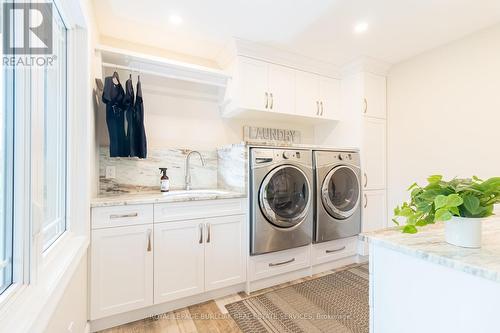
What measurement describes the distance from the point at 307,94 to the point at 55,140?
7.89 ft

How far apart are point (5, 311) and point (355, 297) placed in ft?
7.32

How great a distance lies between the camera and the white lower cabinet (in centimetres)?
176

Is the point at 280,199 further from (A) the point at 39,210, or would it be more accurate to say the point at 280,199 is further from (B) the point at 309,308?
(A) the point at 39,210

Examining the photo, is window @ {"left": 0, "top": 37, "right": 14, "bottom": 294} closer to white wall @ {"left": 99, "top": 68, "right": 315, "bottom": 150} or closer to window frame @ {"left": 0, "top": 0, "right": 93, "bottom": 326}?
window frame @ {"left": 0, "top": 0, "right": 93, "bottom": 326}

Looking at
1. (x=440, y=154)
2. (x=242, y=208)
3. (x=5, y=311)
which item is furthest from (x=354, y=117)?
(x=5, y=311)

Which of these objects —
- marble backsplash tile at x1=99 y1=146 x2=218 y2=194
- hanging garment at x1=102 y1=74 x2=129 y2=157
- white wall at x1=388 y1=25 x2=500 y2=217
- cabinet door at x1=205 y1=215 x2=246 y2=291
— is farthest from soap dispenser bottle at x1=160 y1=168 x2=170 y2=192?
white wall at x1=388 y1=25 x2=500 y2=217

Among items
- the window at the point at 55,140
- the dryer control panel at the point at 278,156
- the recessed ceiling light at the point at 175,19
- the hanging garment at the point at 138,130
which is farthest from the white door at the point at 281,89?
the window at the point at 55,140

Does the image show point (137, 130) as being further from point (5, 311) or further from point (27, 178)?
point (5, 311)

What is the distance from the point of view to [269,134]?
296cm

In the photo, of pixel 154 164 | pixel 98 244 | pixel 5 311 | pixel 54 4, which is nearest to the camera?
pixel 5 311

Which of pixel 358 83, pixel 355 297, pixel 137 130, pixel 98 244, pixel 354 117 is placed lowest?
pixel 355 297

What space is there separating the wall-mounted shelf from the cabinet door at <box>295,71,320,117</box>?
0.85 metres

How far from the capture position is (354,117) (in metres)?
2.80

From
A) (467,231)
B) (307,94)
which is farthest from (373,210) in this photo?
(467,231)
